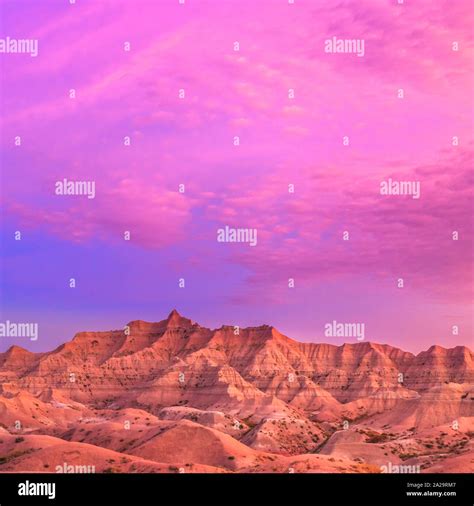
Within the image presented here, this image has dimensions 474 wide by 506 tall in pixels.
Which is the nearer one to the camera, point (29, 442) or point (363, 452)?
point (29, 442)

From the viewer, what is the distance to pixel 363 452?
119 meters

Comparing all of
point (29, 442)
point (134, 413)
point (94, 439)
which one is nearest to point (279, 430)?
point (134, 413)
